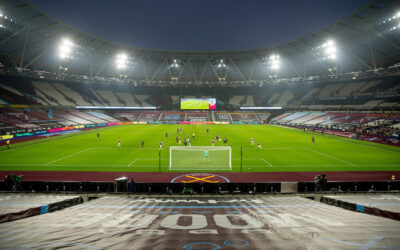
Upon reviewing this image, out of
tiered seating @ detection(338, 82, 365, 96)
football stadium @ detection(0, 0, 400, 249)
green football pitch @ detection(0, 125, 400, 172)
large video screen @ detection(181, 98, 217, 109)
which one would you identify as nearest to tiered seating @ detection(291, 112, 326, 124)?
football stadium @ detection(0, 0, 400, 249)

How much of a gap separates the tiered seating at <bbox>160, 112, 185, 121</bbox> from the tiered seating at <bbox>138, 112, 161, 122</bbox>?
2.86 m

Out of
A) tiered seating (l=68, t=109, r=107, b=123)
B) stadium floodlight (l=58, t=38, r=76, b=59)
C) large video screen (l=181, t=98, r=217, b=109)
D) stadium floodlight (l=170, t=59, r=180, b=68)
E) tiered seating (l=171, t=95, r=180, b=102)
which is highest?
stadium floodlight (l=170, t=59, r=180, b=68)

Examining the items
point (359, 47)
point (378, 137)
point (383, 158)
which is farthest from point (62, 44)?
point (359, 47)

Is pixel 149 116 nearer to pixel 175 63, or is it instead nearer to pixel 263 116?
pixel 175 63

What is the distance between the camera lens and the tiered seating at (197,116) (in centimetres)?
8344

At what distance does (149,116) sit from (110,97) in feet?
69.9

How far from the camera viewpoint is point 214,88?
100 meters

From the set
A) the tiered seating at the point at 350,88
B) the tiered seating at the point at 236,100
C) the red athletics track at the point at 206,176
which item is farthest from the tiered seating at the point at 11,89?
the tiered seating at the point at 350,88

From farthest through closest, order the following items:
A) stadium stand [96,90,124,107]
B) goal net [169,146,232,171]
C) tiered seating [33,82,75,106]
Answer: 1. stadium stand [96,90,124,107]
2. tiered seating [33,82,75,106]
3. goal net [169,146,232,171]

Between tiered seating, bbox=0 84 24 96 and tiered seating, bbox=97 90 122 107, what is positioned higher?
tiered seating, bbox=97 90 122 107

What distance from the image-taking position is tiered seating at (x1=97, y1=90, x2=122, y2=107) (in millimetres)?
84625

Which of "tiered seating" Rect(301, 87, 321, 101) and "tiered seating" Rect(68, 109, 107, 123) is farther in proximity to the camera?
"tiered seating" Rect(301, 87, 321, 101)

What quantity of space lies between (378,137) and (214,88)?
239 ft

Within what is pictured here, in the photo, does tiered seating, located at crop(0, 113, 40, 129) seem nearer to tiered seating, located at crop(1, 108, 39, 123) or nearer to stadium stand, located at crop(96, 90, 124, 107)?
tiered seating, located at crop(1, 108, 39, 123)
